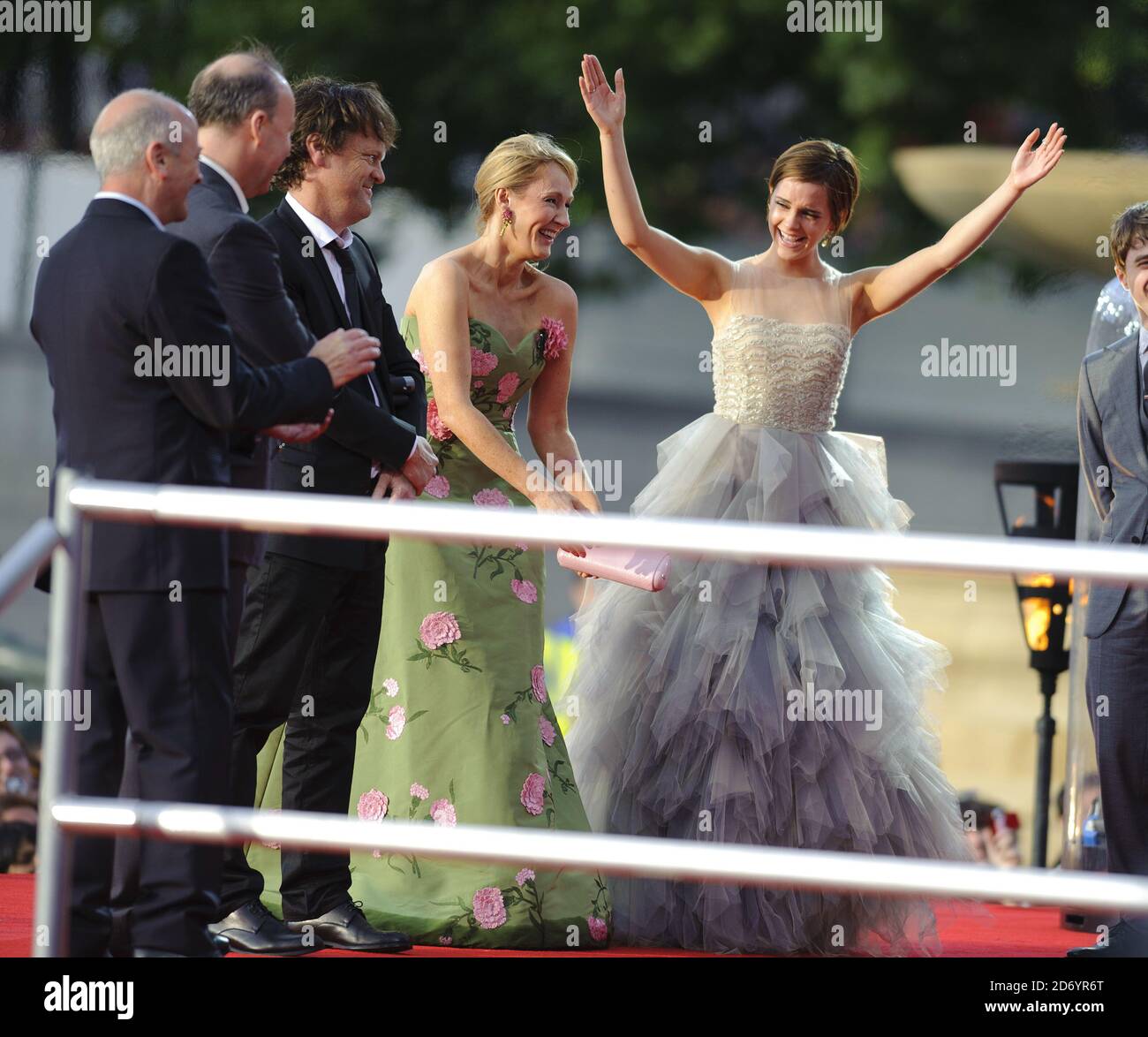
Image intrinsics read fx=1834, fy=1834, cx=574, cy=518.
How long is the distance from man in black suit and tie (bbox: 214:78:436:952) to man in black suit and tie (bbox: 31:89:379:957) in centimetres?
60

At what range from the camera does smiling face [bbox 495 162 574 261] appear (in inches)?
157

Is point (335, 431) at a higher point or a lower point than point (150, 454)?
higher

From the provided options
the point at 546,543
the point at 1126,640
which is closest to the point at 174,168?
the point at 546,543

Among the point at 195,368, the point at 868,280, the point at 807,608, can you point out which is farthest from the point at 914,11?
the point at 195,368

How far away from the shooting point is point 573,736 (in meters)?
4.25

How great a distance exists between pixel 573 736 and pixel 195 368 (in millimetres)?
1710

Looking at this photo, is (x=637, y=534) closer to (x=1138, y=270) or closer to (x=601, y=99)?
(x=601, y=99)

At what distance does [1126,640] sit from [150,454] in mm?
2232

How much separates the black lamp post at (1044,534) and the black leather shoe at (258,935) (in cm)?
270

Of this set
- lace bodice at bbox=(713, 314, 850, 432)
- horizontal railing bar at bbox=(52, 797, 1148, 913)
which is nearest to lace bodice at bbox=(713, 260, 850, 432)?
lace bodice at bbox=(713, 314, 850, 432)

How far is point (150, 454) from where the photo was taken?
288 centimetres

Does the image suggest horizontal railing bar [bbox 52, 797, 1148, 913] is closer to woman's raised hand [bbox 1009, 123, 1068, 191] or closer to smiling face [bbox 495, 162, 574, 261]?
smiling face [bbox 495, 162, 574, 261]

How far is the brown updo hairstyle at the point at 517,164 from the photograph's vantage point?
3.97 metres
